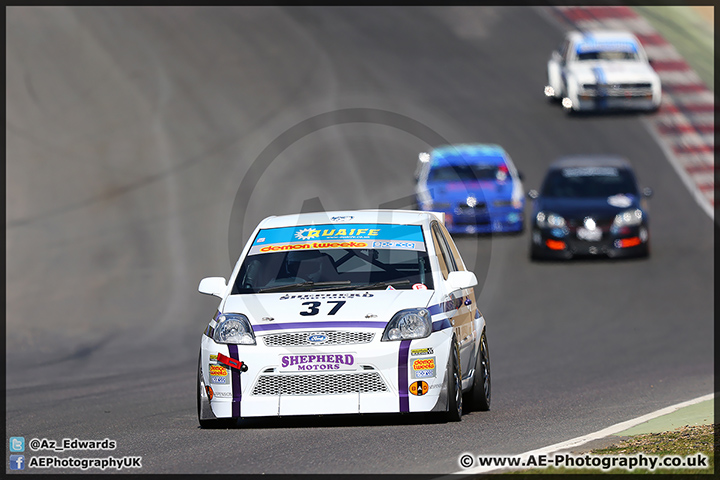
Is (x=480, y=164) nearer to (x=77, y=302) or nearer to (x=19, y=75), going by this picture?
(x=77, y=302)

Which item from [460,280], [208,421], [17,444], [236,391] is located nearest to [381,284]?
[460,280]

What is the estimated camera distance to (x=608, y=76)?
2814cm

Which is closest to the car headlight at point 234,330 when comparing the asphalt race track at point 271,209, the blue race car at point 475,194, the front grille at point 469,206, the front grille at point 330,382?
the front grille at point 330,382

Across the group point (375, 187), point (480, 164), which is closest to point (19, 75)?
point (375, 187)

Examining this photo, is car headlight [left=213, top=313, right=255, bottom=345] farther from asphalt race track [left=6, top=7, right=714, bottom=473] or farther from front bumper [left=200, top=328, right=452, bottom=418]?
asphalt race track [left=6, top=7, right=714, bottom=473]

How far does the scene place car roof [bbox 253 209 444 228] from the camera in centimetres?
1047

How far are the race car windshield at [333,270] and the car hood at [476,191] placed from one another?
13963 millimetres

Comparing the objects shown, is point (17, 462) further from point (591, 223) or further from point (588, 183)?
point (588, 183)

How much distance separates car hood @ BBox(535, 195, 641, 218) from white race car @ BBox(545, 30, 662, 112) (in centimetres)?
658

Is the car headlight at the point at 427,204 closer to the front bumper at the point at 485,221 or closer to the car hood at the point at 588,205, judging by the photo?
the front bumper at the point at 485,221

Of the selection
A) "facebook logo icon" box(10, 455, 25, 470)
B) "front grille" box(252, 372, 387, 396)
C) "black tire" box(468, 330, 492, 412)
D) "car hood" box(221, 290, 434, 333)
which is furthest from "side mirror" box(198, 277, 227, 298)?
"black tire" box(468, 330, 492, 412)

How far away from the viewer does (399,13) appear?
39938 mm

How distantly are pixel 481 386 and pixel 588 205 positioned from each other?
1218 centimetres

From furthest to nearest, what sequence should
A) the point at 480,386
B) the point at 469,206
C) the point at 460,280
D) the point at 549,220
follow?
the point at 469,206 < the point at 549,220 < the point at 480,386 < the point at 460,280
